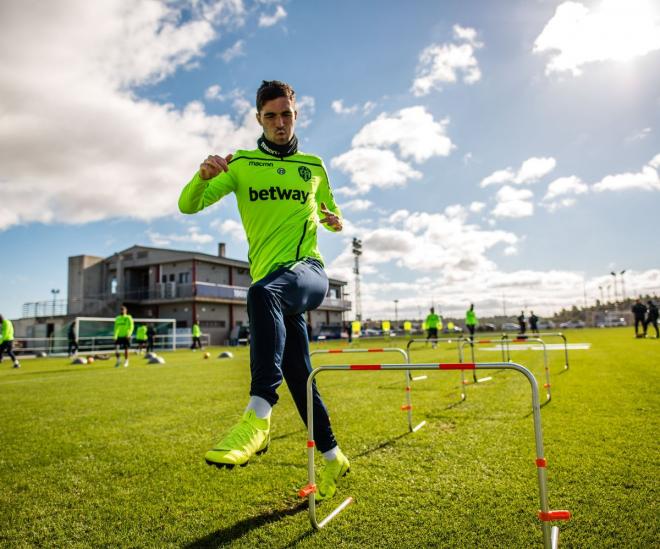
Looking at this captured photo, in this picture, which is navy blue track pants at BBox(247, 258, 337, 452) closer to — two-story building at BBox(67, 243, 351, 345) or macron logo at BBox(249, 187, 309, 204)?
macron logo at BBox(249, 187, 309, 204)

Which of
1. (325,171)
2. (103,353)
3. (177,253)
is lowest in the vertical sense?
(103,353)

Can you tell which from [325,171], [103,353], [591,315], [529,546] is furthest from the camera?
[591,315]

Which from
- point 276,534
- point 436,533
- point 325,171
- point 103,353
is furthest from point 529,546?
point 103,353

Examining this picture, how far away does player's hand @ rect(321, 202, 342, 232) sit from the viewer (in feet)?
9.88

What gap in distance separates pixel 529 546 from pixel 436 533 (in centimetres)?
52

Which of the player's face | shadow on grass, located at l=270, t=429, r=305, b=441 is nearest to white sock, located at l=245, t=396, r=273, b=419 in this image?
the player's face

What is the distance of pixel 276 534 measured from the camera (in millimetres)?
2730

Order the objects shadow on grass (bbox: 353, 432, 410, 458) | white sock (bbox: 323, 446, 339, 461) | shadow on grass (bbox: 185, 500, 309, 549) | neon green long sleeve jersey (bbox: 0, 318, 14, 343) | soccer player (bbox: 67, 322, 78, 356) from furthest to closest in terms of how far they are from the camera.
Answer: soccer player (bbox: 67, 322, 78, 356) → neon green long sleeve jersey (bbox: 0, 318, 14, 343) → shadow on grass (bbox: 353, 432, 410, 458) → white sock (bbox: 323, 446, 339, 461) → shadow on grass (bbox: 185, 500, 309, 549)

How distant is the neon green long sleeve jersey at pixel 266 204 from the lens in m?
2.67

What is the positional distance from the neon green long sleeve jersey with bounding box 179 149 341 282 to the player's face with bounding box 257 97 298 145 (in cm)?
14

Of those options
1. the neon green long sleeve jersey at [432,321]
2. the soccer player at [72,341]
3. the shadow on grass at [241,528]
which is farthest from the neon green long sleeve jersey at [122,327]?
the shadow on grass at [241,528]

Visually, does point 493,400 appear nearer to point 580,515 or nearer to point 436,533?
point 580,515

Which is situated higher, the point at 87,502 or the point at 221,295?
the point at 221,295

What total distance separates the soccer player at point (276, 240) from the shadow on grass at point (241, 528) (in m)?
0.24
